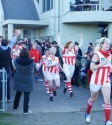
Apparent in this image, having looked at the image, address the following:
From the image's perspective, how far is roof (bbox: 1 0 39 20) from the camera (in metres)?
26.5

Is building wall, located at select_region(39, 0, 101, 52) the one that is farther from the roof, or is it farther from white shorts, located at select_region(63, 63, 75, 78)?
white shorts, located at select_region(63, 63, 75, 78)

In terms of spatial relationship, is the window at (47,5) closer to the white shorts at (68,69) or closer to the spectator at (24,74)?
the white shorts at (68,69)

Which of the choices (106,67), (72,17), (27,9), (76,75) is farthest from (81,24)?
(106,67)

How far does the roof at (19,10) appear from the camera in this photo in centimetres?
2653

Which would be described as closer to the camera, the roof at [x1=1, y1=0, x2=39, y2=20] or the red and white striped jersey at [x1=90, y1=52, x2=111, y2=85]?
the red and white striped jersey at [x1=90, y1=52, x2=111, y2=85]

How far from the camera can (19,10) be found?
27.0 metres

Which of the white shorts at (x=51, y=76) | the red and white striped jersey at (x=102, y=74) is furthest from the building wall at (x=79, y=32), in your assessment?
the red and white striped jersey at (x=102, y=74)

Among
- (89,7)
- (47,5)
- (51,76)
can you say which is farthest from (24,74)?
(47,5)

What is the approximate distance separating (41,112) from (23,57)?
164 cm

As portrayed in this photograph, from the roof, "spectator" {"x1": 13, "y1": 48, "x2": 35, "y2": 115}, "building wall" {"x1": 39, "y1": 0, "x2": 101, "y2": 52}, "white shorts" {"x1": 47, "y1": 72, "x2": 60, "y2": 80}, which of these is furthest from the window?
"spectator" {"x1": 13, "y1": 48, "x2": 35, "y2": 115}

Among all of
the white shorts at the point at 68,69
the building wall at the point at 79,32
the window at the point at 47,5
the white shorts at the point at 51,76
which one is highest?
the window at the point at 47,5

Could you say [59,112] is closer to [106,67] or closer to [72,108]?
[72,108]

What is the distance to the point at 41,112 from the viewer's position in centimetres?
906

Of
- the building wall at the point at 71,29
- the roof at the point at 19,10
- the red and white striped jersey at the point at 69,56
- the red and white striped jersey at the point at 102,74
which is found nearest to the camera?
the red and white striped jersey at the point at 102,74
